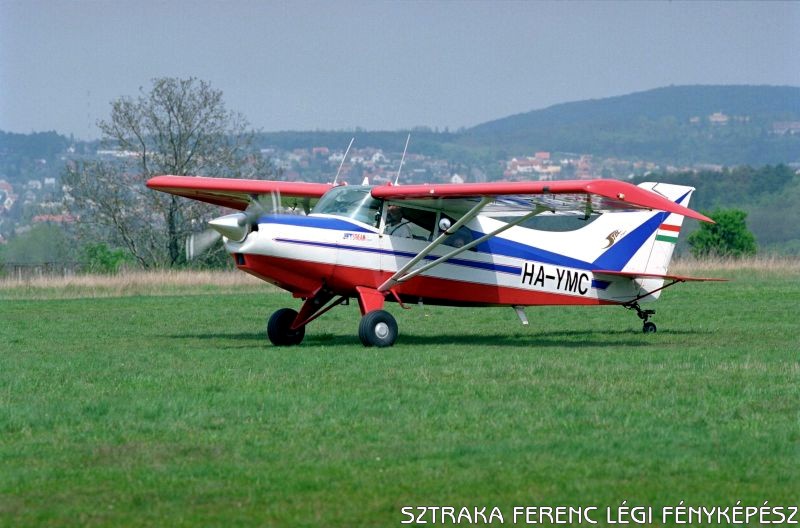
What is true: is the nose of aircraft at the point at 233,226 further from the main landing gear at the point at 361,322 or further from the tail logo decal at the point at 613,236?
the tail logo decal at the point at 613,236

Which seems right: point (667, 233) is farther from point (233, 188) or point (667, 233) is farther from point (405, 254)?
point (233, 188)

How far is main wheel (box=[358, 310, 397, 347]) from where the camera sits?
16109 millimetres

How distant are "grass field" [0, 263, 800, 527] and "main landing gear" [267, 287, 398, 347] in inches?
14.9

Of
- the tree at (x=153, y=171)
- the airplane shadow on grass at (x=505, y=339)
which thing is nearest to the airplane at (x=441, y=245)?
the airplane shadow on grass at (x=505, y=339)

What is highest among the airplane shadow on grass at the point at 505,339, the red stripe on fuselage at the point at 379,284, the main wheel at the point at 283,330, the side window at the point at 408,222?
the side window at the point at 408,222

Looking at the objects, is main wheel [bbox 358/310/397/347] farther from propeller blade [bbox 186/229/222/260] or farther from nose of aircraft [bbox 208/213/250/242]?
propeller blade [bbox 186/229/222/260]

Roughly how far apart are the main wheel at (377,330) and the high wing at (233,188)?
2.84m

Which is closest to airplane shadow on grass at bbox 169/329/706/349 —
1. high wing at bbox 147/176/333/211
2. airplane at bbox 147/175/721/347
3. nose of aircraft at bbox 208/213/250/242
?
airplane at bbox 147/175/721/347

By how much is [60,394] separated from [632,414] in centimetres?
525

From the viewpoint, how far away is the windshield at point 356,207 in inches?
659

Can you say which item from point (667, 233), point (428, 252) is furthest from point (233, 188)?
point (667, 233)

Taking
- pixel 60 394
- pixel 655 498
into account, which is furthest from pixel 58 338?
pixel 655 498

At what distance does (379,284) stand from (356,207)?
110 centimetres

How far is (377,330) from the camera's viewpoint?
16.2m
